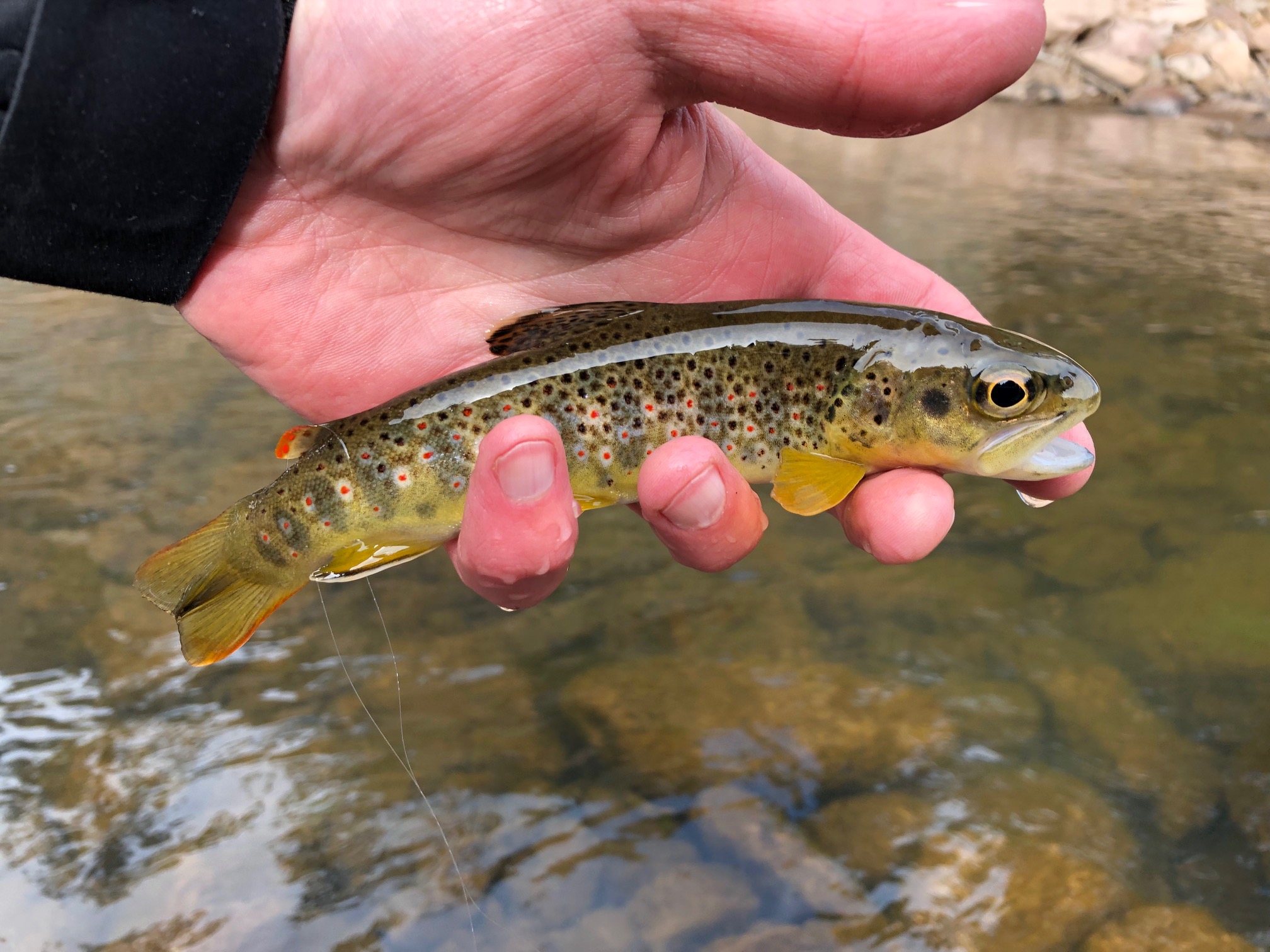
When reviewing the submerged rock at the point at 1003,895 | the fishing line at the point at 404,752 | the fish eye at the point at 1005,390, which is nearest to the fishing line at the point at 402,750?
the fishing line at the point at 404,752

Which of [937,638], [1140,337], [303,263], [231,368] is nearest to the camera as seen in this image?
[303,263]

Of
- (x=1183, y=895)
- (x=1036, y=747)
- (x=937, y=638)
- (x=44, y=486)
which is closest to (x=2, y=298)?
(x=44, y=486)

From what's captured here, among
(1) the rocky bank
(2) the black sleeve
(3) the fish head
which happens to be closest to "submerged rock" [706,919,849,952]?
(3) the fish head

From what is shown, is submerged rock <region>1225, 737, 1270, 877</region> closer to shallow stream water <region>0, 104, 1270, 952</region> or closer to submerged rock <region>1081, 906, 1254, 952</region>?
shallow stream water <region>0, 104, 1270, 952</region>

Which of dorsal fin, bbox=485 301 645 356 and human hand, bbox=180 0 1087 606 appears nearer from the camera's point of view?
human hand, bbox=180 0 1087 606

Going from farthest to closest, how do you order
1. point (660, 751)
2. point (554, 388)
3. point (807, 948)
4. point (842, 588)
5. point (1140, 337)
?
point (1140, 337)
point (842, 588)
point (660, 751)
point (807, 948)
point (554, 388)

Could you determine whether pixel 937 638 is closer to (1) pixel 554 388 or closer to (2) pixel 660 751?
(2) pixel 660 751

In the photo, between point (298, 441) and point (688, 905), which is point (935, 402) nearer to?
point (298, 441)
